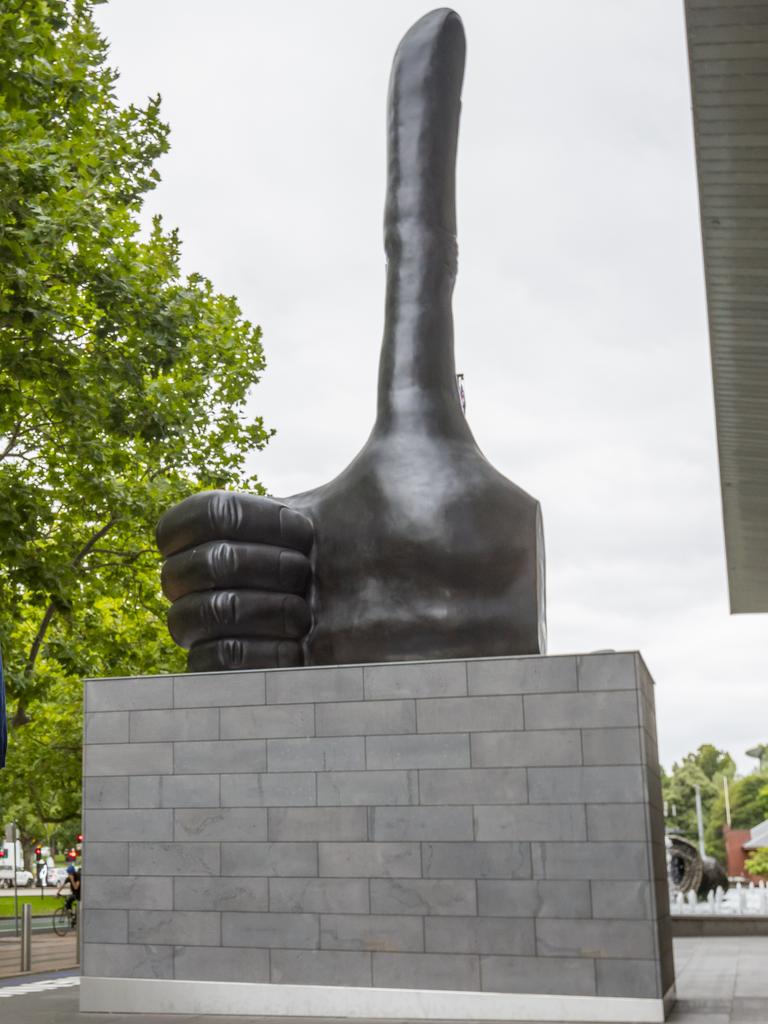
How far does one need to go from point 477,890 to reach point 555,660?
1788 millimetres

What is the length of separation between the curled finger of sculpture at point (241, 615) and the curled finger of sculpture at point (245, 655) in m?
0.06

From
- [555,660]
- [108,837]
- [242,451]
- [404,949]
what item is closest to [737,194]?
[555,660]

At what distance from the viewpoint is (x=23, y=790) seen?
3416 cm

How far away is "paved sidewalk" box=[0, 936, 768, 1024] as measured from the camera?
9.45 metres

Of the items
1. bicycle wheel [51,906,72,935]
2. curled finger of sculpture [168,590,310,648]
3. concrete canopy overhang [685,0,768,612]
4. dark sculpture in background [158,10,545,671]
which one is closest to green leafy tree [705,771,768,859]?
bicycle wheel [51,906,72,935]

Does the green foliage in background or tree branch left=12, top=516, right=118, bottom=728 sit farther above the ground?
tree branch left=12, top=516, right=118, bottom=728

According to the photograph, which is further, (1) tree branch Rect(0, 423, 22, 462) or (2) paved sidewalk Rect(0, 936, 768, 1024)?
(1) tree branch Rect(0, 423, 22, 462)

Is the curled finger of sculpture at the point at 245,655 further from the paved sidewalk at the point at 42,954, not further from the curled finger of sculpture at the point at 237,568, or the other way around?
the paved sidewalk at the point at 42,954

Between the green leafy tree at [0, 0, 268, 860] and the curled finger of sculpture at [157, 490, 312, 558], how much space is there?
504 centimetres

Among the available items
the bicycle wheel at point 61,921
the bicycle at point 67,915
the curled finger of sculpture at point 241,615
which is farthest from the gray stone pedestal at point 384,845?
the bicycle wheel at point 61,921

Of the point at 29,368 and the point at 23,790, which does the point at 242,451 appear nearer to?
the point at 29,368

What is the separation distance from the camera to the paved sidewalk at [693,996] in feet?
31.0

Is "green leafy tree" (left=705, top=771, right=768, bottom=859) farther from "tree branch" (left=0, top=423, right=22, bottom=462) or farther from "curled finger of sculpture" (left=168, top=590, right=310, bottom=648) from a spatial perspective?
"curled finger of sculpture" (left=168, top=590, right=310, bottom=648)

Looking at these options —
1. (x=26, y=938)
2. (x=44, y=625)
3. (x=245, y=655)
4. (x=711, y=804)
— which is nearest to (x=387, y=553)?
(x=245, y=655)
